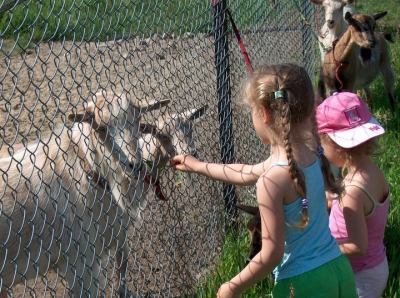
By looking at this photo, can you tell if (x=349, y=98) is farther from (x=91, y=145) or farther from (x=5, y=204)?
(x=5, y=204)

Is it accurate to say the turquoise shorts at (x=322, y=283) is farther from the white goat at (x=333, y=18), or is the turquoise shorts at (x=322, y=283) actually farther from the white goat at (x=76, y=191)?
the white goat at (x=333, y=18)

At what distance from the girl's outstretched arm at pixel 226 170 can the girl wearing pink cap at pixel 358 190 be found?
0.47 metres

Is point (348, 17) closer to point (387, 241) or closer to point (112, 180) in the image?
point (387, 241)

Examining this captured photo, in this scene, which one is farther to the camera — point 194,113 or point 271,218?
point 194,113

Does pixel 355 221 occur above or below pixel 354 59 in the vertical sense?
below

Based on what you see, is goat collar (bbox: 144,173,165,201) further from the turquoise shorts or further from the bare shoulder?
the bare shoulder

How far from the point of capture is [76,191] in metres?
3.66

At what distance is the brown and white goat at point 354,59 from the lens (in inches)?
291

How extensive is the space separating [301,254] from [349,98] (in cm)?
90

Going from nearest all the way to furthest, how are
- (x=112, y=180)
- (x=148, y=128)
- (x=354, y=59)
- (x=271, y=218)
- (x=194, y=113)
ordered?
(x=271, y=218)
(x=112, y=180)
(x=148, y=128)
(x=194, y=113)
(x=354, y=59)

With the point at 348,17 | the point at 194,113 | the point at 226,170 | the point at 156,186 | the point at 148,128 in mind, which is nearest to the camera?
the point at 226,170

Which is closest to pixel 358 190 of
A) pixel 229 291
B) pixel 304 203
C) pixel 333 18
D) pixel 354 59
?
pixel 304 203

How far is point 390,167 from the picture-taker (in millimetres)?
5875

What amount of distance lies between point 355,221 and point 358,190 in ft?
0.50
